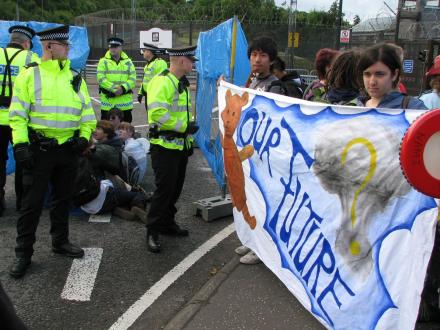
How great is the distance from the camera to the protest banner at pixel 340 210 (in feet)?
7.64

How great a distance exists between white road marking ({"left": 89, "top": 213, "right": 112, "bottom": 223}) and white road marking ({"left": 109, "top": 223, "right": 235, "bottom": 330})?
1.24 meters

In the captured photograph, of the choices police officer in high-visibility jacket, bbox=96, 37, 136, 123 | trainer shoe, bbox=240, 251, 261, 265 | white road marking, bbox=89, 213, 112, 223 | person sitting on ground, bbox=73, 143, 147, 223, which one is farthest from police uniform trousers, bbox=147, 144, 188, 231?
police officer in high-visibility jacket, bbox=96, 37, 136, 123

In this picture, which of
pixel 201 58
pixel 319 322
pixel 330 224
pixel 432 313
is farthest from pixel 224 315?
pixel 201 58

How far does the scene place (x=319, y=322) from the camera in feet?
10.4

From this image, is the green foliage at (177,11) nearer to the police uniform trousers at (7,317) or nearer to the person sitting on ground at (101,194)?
the person sitting on ground at (101,194)

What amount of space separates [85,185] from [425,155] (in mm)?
3870

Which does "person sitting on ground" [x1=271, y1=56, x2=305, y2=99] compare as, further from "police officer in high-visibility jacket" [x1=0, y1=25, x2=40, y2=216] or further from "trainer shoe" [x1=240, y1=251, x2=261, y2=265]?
"police officer in high-visibility jacket" [x1=0, y1=25, x2=40, y2=216]

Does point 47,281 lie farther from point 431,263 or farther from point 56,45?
point 431,263

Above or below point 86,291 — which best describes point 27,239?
above

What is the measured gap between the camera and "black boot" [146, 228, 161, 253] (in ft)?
14.2

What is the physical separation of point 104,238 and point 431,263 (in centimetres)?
299

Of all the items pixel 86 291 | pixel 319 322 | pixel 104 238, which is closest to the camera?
pixel 319 322

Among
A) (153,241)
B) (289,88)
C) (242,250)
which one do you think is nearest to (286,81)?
(289,88)

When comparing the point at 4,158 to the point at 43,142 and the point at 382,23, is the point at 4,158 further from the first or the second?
the point at 382,23
